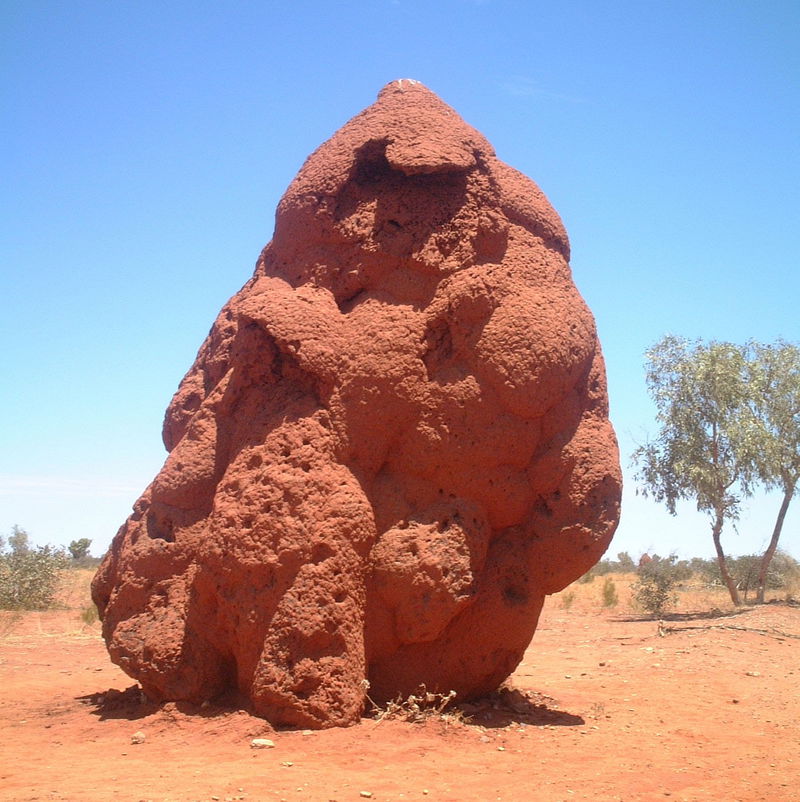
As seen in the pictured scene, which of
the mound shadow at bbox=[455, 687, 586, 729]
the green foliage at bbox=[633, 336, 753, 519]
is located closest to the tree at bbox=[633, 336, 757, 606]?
the green foliage at bbox=[633, 336, 753, 519]

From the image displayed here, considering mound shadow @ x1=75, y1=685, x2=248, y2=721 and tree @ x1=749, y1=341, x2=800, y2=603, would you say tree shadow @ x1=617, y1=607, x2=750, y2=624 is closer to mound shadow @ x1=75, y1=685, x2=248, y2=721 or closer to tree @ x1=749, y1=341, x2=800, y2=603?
tree @ x1=749, y1=341, x2=800, y2=603

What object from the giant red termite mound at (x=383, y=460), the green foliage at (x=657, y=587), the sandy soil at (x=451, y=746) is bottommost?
the sandy soil at (x=451, y=746)

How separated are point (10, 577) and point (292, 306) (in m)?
13.0

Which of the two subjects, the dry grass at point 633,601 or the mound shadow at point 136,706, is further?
the dry grass at point 633,601

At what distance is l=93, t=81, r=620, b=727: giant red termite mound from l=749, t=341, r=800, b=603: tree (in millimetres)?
12123

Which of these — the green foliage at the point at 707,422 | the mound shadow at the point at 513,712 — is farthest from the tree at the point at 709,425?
the mound shadow at the point at 513,712

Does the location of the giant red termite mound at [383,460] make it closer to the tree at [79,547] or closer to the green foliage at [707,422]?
the green foliage at [707,422]

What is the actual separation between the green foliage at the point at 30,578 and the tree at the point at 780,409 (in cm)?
1367

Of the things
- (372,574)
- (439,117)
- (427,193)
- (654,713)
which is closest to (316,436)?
(372,574)

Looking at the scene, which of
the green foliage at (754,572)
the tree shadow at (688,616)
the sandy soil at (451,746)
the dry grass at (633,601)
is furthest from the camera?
the green foliage at (754,572)

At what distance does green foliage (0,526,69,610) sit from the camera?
16.1m

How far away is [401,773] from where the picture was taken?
455cm

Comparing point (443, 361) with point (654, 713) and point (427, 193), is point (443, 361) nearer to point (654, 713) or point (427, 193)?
point (427, 193)

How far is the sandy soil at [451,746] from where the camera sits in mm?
4332
